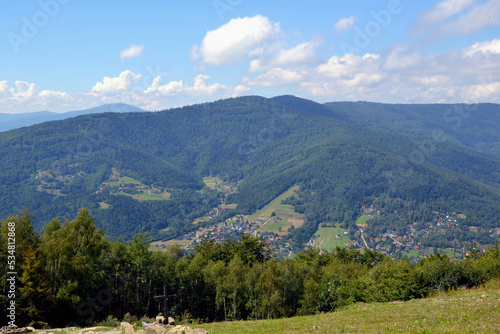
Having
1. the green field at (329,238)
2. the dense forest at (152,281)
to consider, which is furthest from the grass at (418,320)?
the green field at (329,238)

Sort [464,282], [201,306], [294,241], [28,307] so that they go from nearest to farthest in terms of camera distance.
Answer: [28,307], [464,282], [201,306], [294,241]

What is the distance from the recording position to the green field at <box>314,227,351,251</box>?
156750mm

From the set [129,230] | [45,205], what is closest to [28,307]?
[129,230]

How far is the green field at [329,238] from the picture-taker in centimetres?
15675

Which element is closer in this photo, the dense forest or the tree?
the tree

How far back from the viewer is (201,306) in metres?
37.0

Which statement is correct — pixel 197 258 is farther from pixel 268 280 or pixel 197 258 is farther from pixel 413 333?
pixel 413 333

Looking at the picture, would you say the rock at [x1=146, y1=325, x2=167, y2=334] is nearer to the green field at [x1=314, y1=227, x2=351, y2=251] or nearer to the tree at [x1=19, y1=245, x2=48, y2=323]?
the tree at [x1=19, y1=245, x2=48, y2=323]

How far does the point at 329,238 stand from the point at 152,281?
489 feet

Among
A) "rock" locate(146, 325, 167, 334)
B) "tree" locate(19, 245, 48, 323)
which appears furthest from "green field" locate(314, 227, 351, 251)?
"rock" locate(146, 325, 167, 334)

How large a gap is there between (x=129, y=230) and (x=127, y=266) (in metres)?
165

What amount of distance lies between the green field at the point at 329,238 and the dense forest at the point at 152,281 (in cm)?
11654

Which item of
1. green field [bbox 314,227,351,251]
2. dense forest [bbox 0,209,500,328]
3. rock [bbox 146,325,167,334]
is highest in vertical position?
rock [bbox 146,325,167,334]

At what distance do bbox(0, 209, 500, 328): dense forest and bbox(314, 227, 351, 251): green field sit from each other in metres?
117
